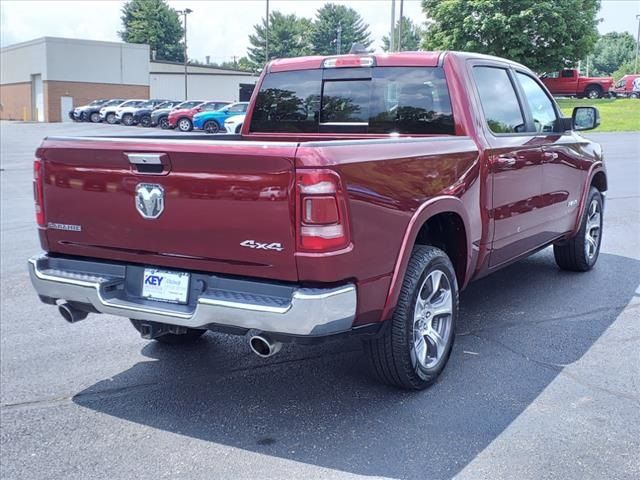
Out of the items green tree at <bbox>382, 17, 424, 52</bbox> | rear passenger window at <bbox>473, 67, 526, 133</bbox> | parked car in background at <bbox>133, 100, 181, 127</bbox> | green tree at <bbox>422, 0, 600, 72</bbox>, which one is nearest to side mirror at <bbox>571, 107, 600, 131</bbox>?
rear passenger window at <bbox>473, 67, 526, 133</bbox>

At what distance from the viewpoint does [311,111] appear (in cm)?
→ 539

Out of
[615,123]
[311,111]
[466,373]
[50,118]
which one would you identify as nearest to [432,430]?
[466,373]

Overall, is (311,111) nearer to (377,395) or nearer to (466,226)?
(466,226)

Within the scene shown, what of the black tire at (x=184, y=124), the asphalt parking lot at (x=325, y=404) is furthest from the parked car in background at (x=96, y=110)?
the asphalt parking lot at (x=325, y=404)

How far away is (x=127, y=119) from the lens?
4519 cm

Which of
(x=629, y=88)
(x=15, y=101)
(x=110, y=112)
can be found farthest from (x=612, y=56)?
(x=110, y=112)

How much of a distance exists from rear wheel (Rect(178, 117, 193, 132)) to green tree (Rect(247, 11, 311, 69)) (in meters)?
58.6

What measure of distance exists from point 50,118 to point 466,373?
59.2 m

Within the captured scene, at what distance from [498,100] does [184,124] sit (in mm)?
32204

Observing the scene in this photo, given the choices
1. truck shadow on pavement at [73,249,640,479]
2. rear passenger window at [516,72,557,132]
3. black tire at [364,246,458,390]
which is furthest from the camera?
rear passenger window at [516,72,557,132]

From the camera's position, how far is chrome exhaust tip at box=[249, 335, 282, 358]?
3.45 metres

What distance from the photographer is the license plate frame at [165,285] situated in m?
3.64

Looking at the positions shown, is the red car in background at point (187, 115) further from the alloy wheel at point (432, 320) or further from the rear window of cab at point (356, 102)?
the alloy wheel at point (432, 320)

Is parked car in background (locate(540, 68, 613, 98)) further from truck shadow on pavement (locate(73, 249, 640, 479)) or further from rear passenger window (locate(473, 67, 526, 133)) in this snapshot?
truck shadow on pavement (locate(73, 249, 640, 479))
